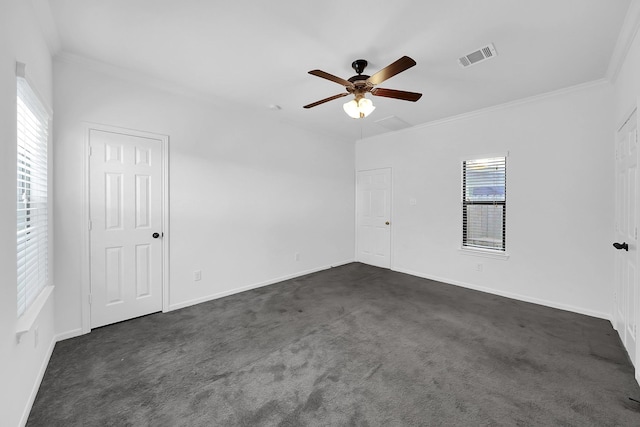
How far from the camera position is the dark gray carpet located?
1.75 meters

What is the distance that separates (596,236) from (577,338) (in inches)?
50.7

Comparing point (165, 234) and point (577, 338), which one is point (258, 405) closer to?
point (165, 234)

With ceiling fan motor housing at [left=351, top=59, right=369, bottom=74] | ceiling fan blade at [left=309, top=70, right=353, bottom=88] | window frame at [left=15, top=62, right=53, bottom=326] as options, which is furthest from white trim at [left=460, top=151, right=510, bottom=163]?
window frame at [left=15, top=62, right=53, bottom=326]

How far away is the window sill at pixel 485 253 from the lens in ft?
12.8

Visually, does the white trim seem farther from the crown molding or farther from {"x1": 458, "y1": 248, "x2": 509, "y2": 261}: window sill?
{"x1": 458, "y1": 248, "x2": 509, "y2": 261}: window sill

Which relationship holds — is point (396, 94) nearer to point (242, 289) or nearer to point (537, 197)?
point (537, 197)

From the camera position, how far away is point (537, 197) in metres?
3.60

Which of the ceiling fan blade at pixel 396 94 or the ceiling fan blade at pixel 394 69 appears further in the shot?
the ceiling fan blade at pixel 396 94

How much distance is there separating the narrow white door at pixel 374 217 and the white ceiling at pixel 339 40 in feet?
7.40

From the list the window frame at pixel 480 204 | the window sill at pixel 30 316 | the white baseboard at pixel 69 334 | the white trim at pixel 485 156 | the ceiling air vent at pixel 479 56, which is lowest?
the white baseboard at pixel 69 334

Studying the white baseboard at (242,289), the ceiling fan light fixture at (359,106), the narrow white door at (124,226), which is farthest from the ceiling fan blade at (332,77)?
the white baseboard at (242,289)

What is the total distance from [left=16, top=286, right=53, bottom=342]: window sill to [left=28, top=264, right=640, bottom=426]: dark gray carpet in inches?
22.5

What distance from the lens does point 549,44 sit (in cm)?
240

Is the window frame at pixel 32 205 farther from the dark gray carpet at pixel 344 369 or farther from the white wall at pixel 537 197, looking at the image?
the white wall at pixel 537 197
